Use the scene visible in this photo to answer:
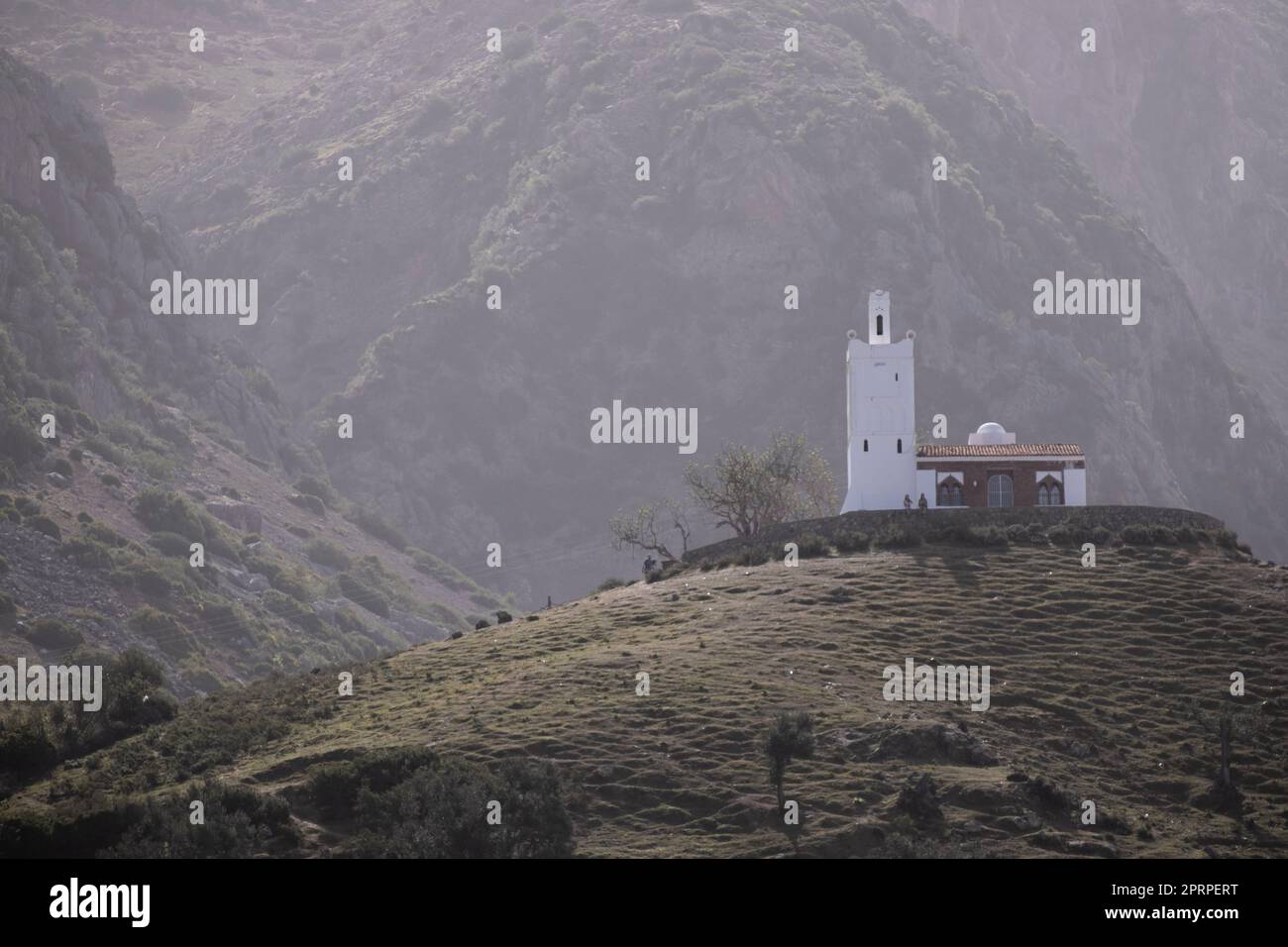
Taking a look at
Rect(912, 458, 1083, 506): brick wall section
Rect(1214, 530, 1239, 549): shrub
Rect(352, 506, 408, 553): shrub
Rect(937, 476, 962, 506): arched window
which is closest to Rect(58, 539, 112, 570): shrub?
Rect(352, 506, 408, 553): shrub

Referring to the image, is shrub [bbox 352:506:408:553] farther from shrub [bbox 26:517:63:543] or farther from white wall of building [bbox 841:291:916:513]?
white wall of building [bbox 841:291:916:513]

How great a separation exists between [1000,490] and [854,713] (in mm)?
24625

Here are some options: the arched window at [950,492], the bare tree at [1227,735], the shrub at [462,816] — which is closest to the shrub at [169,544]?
the arched window at [950,492]

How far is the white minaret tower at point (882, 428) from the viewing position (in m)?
82.3

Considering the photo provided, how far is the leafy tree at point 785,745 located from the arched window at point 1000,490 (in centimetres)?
2741

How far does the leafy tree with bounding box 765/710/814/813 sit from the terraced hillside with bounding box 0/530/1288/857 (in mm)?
525

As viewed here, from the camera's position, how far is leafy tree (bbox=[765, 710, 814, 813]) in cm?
5481

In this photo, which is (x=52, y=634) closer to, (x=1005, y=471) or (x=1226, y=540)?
(x=1005, y=471)

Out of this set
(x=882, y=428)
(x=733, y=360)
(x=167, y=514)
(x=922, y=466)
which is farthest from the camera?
(x=733, y=360)

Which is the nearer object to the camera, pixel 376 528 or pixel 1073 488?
pixel 1073 488

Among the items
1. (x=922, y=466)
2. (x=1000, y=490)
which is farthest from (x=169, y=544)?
(x=1000, y=490)

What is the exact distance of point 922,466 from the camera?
3241 inches
